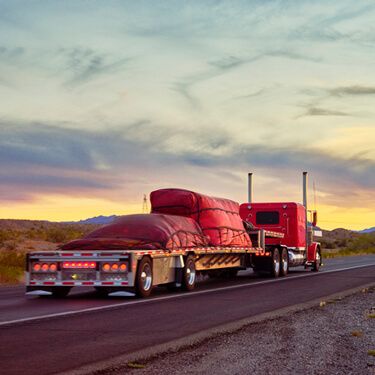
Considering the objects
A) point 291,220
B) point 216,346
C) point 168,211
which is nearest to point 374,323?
point 216,346

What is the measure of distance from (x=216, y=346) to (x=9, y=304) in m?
7.09

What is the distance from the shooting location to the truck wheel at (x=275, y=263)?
87.0 feet

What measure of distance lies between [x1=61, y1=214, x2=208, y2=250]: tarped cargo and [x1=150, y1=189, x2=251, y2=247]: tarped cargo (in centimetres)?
173

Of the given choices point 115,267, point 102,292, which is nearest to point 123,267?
point 115,267

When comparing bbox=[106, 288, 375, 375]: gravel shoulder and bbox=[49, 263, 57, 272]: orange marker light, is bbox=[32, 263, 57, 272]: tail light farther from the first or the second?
bbox=[106, 288, 375, 375]: gravel shoulder

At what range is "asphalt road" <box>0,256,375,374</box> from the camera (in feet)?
29.8

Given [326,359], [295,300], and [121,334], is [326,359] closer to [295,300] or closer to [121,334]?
[121,334]

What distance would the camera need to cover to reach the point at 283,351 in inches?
368

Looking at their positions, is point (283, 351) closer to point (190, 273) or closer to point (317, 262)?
point (190, 273)

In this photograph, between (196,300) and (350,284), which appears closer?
(196,300)

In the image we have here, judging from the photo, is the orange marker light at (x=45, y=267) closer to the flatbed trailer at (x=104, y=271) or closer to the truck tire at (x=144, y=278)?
the flatbed trailer at (x=104, y=271)

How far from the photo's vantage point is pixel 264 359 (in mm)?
8727

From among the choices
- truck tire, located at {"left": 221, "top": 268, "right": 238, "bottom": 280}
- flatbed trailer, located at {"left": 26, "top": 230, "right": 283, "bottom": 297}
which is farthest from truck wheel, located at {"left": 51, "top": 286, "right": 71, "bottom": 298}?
truck tire, located at {"left": 221, "top": 268, "right": 238, "bottom": 280}

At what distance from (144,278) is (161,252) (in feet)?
3.25
